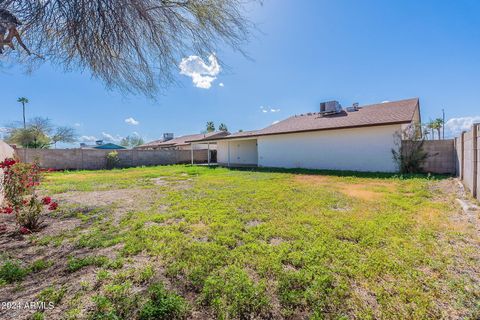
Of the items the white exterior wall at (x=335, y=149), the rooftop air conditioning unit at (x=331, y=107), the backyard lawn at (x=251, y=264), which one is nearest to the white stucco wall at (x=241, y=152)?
the white exterior wall at (x=335, y=149)

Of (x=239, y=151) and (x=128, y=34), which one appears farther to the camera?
(x=239, y=151)

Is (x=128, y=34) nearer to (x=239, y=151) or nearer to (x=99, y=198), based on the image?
(x=99, y=198)

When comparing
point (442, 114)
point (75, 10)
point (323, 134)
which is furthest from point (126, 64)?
point (442, 114)

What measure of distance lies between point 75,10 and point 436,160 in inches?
548

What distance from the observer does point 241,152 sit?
2130cm

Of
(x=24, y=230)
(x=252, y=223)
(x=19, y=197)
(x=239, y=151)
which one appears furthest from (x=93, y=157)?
(x=252, y=223)

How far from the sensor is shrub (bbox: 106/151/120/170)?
63.1ft

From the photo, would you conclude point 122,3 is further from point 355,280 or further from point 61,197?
point 61,197

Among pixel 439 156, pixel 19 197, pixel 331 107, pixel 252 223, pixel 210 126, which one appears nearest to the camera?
pixel 19 197

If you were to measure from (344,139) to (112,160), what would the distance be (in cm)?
1911

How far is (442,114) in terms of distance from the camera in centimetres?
2581

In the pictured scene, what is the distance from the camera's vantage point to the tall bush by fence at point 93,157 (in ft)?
54.2

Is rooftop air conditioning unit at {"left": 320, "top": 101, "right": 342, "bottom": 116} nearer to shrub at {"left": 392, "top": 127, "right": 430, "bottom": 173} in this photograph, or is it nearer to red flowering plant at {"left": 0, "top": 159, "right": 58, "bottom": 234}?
shrub at {"left": 392, "top": 127, "right": 430, "bottom": 173}

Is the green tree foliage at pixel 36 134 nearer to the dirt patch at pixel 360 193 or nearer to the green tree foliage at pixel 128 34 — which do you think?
the green tree foliage at pixel 128 34
